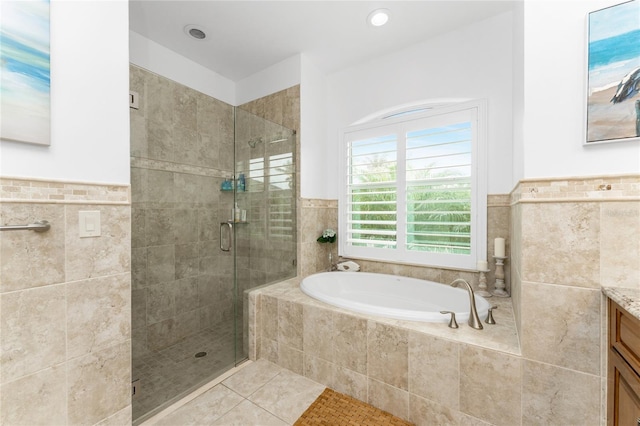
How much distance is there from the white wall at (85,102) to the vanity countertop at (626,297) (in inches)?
81.5

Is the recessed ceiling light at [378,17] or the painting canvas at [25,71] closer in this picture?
the painting canvas at [25,71]

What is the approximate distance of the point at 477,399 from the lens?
4.12 ft

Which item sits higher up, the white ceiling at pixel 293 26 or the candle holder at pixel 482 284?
the white ceiling at pixel 293 26

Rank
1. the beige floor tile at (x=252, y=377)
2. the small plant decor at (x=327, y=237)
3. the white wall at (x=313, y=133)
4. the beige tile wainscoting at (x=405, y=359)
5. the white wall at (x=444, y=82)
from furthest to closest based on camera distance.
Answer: the small plant decor at (x=327, y=237), the white wall at (x=313, y=133), the white wall at (x=444, y=82), the beige floor tile at (x=252, y=377), the beige tile wainscoting at (x=405, y=359)

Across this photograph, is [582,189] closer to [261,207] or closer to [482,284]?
[482,284]

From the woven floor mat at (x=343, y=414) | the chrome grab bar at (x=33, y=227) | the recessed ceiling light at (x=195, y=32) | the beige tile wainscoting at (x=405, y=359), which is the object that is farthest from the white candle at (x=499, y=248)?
the recessed ceiling light at (x=195, y=32)

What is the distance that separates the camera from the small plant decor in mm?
2709

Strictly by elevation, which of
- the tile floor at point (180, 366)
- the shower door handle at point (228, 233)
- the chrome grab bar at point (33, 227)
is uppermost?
the chrome grab bar at point (33, 227)

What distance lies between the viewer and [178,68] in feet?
8.24

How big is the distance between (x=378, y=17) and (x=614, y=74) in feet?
5.18

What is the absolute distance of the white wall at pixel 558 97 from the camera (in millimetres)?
1073

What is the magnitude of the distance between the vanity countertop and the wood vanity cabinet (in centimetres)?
5

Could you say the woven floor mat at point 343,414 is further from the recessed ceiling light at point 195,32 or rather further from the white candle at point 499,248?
the recessed ceiling light at point 195,32

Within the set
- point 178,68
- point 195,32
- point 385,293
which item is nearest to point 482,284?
point 385,293
